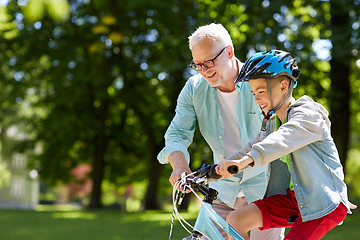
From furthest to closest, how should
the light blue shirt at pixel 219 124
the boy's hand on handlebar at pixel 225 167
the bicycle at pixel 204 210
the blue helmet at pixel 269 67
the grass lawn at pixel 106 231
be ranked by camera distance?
the grass lawn at pixel 106 231 → the light blue shirt at pixel 219 124 → the blue helmet at pixel 269 67 → the bicycle at pixel 204 210 → the boy's hand on handlebar at pixel 225 167

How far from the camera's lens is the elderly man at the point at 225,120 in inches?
A: 128

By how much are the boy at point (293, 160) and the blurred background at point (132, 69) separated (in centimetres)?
917

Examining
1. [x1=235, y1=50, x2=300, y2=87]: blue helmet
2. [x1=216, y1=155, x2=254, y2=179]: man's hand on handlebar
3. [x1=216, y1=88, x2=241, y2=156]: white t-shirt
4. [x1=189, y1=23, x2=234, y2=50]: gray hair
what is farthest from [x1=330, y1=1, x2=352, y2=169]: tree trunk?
[x1=216, y1=155, x2=254, y2=179]: man's hand on handlebar

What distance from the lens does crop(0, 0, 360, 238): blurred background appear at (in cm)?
1236

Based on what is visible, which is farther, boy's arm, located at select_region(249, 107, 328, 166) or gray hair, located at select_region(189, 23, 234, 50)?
gray hair, located at select_region(189, 23, 234, 50)

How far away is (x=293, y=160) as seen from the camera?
101 inches

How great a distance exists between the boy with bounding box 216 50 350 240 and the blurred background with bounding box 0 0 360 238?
361 inches

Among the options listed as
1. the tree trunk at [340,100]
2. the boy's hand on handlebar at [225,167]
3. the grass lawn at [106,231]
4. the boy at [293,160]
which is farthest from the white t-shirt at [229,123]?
the tree trunk at [340,100]

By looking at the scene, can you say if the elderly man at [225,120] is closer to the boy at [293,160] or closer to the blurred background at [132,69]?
the boy at [293,160]

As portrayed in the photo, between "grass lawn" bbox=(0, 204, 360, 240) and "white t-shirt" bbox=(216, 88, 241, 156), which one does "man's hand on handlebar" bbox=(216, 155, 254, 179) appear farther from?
"grass lawn" bbox=(0, 204, 360, 240)

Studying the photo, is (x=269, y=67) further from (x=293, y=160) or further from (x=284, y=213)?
(x=284, y=213)

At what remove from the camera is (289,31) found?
489 inches

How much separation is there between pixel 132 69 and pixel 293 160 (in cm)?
Answer: 1699

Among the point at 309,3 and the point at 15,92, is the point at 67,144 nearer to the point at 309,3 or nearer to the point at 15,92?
the point at 15,92
